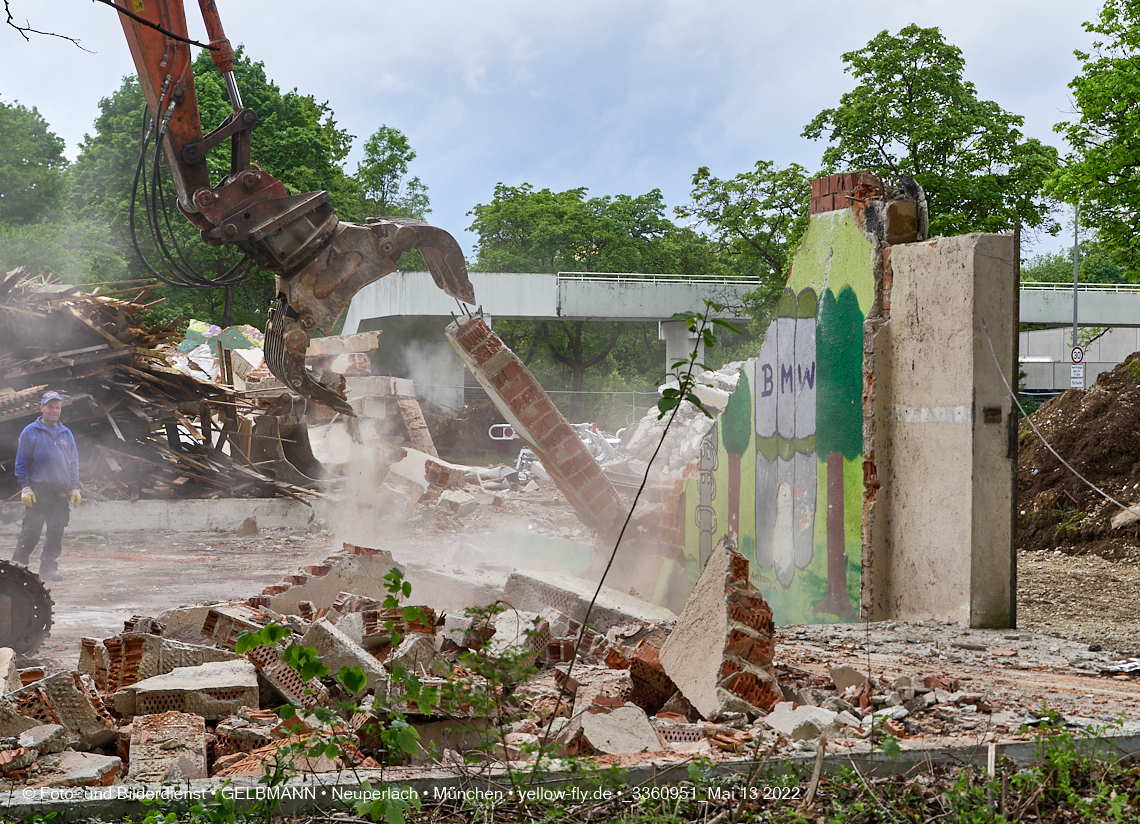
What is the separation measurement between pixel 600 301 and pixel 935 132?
11.7 metres

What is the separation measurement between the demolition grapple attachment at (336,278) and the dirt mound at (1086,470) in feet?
23.8

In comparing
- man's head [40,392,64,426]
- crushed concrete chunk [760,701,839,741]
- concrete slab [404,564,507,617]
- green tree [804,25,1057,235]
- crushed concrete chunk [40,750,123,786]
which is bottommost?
concrete slab [404,564,507,617]

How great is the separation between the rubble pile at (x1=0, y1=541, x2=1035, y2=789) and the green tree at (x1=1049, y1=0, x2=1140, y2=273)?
14.5m

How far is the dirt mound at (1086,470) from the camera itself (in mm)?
11359

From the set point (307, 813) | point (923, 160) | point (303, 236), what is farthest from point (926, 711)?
point (923, 160)

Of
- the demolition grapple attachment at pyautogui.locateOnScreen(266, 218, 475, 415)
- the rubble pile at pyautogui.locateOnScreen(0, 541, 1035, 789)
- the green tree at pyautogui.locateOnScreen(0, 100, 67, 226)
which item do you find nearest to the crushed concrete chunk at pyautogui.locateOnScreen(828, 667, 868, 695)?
the rubble pile at pyautogui.locateOnScreen(0, 541, 1035, 789)

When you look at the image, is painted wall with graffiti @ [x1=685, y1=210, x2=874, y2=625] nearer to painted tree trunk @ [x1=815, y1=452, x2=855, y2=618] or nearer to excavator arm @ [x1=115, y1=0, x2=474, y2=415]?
painted tree trunk @ [x1=815, y1=452, x2=855, y2=618]

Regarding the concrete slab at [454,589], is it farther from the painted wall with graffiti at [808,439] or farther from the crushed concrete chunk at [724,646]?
the crushed concrete chunk at [724,646]

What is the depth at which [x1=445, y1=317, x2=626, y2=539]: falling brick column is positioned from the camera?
904cm

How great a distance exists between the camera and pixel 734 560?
14.9 ft

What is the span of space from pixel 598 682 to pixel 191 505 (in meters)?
11.5

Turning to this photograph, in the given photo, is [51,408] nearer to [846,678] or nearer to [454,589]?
[454,589]

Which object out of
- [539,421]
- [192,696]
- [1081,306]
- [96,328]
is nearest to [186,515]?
[96,328]

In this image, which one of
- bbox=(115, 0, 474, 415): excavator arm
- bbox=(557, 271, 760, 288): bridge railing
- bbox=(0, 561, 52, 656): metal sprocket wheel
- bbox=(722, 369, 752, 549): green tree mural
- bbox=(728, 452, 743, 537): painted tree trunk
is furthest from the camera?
bbox=(557, 271, 760, 288): bridge railing
